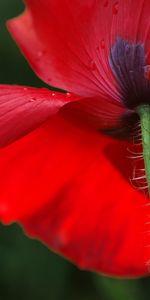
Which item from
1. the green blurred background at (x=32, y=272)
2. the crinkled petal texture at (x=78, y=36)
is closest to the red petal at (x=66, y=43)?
the crinkled petal texture at (x=78, y=36)

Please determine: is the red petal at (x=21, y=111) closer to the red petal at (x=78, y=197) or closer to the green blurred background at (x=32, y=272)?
the red petal at (x=78, y=197)

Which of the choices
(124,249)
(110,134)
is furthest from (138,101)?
(124,249)

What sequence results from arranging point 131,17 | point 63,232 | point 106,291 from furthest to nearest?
point 106,291, point 63,232, point 131,17

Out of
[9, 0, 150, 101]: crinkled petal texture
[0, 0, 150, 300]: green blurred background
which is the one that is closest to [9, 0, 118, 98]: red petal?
[9, 0, 150, 101]: crinkled petal texture

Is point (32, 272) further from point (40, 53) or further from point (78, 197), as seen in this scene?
point (40, 53)

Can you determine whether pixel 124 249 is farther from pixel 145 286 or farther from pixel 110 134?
pixel 145 286

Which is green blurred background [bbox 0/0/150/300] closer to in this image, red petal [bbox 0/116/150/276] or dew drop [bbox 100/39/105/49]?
red petal [bbox 0/116/150/276]
